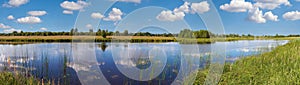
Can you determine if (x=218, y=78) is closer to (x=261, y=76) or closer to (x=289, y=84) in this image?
(x=261, y=76)

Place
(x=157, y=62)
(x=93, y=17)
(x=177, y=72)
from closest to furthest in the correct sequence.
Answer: (x=93, y=17), (x=177, y=72), (x=157, y=62)

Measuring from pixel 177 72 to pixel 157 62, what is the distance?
6.30ft

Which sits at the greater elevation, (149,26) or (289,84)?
(149,26)

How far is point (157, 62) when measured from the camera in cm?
1288

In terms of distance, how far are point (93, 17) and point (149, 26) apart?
1.89m

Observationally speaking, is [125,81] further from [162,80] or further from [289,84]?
[289,84]

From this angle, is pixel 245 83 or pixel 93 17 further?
pixel 245 83

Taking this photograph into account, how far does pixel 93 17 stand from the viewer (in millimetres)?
6941

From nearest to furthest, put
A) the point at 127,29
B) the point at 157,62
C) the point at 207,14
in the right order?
the point at 207,14 → the point at 127,29 → the point at 157,62

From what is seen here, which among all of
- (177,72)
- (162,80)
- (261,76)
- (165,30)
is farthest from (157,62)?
(261,76)

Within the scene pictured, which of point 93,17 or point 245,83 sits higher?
point 93,17

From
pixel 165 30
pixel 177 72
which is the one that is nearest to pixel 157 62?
pixel 177 72

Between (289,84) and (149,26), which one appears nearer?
(289,84)

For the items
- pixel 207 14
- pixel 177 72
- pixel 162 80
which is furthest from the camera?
pixel 177 72
